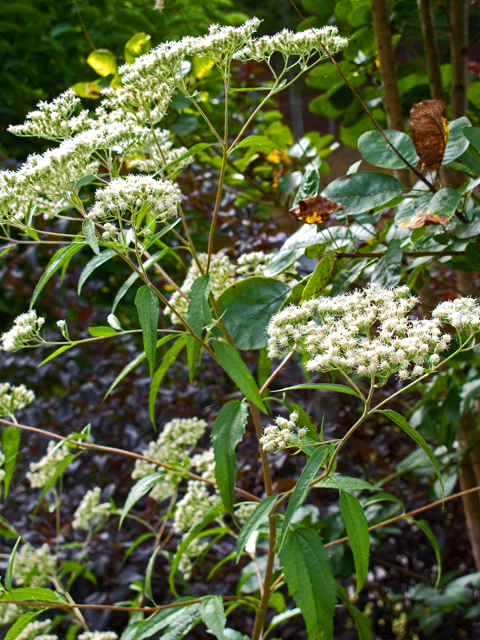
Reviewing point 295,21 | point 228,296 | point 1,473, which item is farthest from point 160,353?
point 295,21

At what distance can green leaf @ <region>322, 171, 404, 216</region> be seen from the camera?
2.53 feet

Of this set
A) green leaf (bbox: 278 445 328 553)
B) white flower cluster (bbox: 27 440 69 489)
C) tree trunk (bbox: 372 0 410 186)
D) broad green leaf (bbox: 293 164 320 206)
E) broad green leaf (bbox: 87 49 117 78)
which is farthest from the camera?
broad green leaf (bbox: 87 49 117 78)

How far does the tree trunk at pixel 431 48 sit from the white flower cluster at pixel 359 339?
1.99ft

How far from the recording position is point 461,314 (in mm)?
635

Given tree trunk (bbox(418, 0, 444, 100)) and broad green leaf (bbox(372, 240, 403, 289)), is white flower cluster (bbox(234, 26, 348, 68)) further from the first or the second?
tree trunk (bbox(418, 0, 444, 100))

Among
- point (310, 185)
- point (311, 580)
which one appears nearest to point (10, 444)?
point (311, 580)

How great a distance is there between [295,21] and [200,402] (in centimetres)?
163

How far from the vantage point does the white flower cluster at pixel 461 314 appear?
2.02 feet

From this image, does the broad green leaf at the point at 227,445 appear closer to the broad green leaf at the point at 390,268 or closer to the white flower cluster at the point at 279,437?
the white flower cluster at the point at 279,437

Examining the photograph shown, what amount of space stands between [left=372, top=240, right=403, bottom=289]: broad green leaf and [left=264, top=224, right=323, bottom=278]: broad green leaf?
11 centimetres

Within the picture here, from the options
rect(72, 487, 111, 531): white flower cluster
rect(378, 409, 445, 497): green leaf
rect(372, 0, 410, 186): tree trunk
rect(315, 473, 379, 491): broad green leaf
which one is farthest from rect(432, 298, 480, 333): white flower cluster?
rect(72, 487, 111, 531): white flower cluster

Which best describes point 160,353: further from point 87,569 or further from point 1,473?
point 1,473

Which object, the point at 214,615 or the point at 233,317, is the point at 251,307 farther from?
the point at 214,615

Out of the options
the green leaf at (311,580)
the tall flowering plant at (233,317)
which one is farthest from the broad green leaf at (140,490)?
the green leaf at (311,580)
